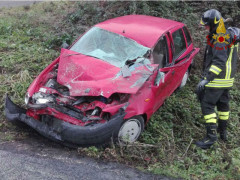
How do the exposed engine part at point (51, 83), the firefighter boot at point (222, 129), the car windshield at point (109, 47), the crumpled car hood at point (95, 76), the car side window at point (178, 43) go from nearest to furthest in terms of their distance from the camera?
the crumpled car hood at point (95, 76) < the exposed engine part at point (51, 83) < the car windshield at point (109, 47) < the firefighter boot at point (222, 129) < the car side window at point (178, 43)

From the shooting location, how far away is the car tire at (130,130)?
12.5ft

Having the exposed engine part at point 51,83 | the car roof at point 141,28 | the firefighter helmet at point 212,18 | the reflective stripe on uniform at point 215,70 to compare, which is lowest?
the exposed engine part at point 51,83

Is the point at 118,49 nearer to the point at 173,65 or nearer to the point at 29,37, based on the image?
the point at 173,65

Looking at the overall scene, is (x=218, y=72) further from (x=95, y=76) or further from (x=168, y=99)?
(x=95, y=76)

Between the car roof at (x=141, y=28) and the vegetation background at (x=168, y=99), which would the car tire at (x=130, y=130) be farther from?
the car roof at (x=141, y=28)

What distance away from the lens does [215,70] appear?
12.8ft

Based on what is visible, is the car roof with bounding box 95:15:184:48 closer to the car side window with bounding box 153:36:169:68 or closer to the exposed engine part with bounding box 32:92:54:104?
the car side window with bounding box 153:36:169:68

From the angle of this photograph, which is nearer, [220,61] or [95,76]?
[220,61]

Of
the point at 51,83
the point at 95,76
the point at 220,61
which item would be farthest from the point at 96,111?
the point at 220,61

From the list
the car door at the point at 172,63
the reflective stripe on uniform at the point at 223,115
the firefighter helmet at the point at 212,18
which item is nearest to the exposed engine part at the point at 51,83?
the car door at the point at 172,63

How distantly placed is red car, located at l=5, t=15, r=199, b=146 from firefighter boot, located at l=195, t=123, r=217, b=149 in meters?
0.93

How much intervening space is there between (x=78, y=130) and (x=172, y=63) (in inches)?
91.5

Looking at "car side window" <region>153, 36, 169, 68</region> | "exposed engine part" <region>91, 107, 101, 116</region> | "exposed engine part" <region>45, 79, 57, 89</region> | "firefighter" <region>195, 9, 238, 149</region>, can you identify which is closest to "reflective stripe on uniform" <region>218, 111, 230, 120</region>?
"firefighter" <region>195, 9, 238, 149</region>

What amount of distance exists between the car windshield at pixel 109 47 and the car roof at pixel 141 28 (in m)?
0.11
